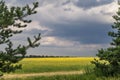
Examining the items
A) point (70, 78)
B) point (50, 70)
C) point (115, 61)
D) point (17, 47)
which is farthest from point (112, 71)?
point (50, 70)

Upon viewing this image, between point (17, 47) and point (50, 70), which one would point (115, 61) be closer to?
point (17, 47)

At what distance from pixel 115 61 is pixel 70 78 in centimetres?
323

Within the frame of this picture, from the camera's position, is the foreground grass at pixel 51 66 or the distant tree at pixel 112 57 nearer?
the distant tree at pixel 112 57

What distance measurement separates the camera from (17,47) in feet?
63.9

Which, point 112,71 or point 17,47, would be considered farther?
point 112,71

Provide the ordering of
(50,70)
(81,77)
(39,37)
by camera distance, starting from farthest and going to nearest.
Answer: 1. (50,70)
2. (81,77)
3. (39,37)

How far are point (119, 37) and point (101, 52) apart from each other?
1.62m

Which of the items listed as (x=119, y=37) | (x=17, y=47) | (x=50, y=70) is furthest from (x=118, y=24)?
(x=50, y=70)

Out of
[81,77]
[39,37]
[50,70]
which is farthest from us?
[50,70]

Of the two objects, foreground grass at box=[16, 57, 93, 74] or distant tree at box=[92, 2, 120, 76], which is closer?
distant tree at box=[92, 2, 120, 76]

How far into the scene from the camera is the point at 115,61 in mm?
31219

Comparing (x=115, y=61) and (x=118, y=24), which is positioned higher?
(x=118, y=24)

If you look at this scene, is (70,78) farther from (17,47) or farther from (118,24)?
(17,47)

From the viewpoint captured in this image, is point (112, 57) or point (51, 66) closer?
point (112, 57)
